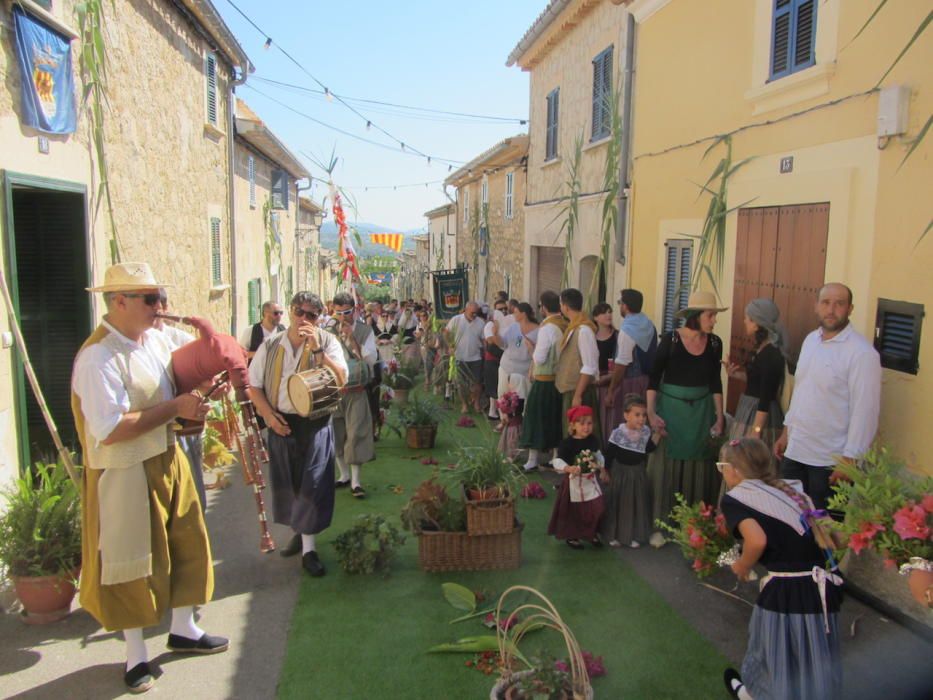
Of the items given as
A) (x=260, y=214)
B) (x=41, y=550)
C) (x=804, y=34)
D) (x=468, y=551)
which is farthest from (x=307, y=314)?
(x=260, y=214)

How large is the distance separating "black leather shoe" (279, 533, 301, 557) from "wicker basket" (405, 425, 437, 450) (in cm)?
317

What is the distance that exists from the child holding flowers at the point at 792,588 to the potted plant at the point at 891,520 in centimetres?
30

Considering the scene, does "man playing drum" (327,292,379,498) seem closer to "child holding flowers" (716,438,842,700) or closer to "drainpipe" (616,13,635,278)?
"child holding flowers" (716,438,842,700)

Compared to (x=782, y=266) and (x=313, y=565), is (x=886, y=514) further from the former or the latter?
(x=313, y=565)

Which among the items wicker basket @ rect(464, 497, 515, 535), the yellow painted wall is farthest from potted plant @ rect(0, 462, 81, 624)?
the yellow painted wall

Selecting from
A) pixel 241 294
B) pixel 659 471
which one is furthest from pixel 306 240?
pixel 659 471

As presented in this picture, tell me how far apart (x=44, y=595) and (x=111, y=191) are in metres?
3.71

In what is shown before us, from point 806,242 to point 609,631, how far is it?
10.3 ft

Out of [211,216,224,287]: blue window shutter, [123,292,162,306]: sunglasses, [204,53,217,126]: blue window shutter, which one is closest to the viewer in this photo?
[123,292,162,306]: sunglasses

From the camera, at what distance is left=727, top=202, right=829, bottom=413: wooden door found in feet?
17.4

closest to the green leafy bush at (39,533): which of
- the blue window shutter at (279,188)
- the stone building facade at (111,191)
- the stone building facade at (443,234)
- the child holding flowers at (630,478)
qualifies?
the stone building facade at (111,191)

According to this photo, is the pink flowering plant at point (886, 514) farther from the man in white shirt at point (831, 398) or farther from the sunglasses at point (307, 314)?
the sunglasses at point (307, 314)

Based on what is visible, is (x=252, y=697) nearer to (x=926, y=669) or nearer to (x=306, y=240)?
(x=926, y=669)

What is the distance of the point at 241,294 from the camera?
12883 mm
